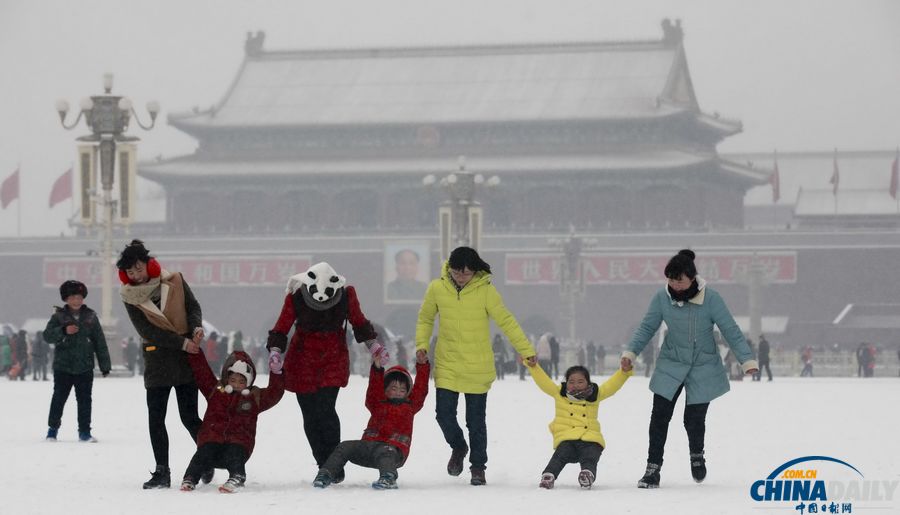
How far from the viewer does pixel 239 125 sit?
174ft

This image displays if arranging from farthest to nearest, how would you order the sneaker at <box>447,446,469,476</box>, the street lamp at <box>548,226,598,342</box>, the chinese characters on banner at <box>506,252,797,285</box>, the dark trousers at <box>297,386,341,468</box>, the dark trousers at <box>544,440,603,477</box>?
the chinese characters on banner at <box>506,252,797,285</box> → the street lamp at <box>548,226,598,342</box> → the sneaker at <box>447,446,469,476</box> → the dark trousers at <box>297,386,341,468</box> → the dark trousers at <box>544,440,603,477</box>

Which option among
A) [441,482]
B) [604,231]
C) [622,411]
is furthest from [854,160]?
[441,482]

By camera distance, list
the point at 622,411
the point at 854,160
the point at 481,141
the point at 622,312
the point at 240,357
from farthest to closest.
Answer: the point at 854,160 → the point at 481,141 → the point at 622,312 → the point at 622,411 → the point at 240,357

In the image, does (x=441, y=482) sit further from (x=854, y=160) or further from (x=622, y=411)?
(x=854, y=160)

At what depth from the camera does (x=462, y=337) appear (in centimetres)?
938

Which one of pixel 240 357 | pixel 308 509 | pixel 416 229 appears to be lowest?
pixel 308 509

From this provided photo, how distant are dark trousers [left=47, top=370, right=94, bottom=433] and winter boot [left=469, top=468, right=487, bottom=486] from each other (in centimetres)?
353

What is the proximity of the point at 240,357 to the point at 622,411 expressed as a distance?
716 cm

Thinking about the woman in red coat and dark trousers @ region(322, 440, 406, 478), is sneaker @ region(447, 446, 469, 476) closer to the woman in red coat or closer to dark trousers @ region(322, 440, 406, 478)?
dark trousers @ region(322, 440, 406, 478)

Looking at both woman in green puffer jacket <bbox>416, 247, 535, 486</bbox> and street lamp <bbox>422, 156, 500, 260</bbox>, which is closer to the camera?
woman in green puffer jacket <bbox>416, 247, 535, 486</bbox>

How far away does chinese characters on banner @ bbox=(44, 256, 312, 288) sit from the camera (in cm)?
4969

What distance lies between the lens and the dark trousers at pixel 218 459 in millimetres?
8688


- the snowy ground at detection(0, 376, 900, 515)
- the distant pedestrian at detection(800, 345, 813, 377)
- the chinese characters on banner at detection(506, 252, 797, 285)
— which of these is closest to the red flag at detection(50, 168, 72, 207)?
the chinese characters on banner at detection(506, 252, 797, 285)

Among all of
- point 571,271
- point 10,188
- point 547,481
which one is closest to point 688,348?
point 547,481
